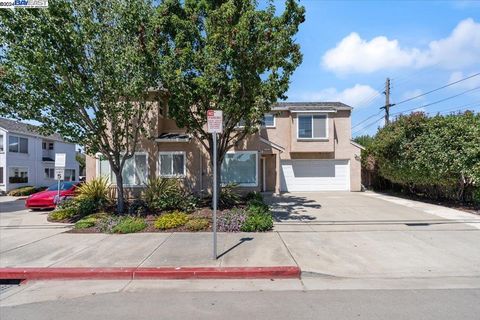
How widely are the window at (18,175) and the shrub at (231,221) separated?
96.9 ft

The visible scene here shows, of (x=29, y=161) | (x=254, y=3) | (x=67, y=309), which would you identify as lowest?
(x=67, y=309)

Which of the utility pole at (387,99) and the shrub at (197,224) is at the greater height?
the utility pole at (387,99)

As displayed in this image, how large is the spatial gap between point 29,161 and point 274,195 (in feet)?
90.5

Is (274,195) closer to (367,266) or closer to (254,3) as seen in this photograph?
(254,3)

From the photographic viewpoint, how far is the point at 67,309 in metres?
5.25

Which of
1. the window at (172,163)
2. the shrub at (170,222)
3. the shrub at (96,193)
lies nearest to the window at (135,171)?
the window at (172,163)

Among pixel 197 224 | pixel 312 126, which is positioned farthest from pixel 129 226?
pixel 312 126

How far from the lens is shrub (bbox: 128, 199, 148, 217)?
1281 cm

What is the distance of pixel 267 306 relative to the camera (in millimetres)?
5242

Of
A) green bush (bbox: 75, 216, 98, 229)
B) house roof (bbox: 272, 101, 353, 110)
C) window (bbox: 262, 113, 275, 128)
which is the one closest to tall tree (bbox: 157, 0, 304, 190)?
green bush (bbox: 75, 216, 98, 229)

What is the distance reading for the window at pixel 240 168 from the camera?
690 inches

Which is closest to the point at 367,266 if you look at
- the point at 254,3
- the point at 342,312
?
the point at 342,312

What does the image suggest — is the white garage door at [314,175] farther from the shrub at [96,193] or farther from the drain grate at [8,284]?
the drain grate at [8,284]

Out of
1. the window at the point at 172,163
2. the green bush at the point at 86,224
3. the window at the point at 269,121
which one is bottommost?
the green bush at the point at 86,224
